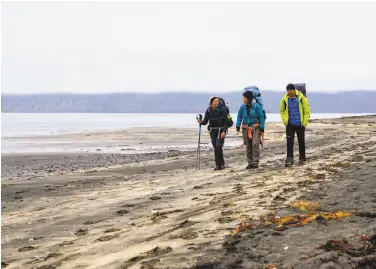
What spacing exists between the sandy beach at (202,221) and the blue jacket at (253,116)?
180cm

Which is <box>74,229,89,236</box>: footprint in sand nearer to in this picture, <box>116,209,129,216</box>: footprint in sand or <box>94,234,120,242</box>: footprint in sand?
<box>94,234,120,242</box>: footprint in sand

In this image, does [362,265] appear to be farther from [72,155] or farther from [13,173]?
[72,155]

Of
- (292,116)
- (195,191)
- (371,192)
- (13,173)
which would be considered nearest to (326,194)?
(371,192)

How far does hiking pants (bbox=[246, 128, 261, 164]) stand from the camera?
15.2 m

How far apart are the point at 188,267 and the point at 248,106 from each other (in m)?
10.5

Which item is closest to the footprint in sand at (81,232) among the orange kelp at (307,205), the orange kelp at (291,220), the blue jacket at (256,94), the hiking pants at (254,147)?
the orange kelp at (291,220)

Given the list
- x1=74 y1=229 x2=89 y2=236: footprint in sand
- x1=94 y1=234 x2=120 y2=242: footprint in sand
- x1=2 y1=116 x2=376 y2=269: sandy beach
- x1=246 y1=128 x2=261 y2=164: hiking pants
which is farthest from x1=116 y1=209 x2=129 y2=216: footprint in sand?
x1=246 y1=128 x2=261 y2=164: hiking pants

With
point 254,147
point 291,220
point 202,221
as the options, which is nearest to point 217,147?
point 254,147

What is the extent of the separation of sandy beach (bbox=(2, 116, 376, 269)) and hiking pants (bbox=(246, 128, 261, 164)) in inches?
40.8

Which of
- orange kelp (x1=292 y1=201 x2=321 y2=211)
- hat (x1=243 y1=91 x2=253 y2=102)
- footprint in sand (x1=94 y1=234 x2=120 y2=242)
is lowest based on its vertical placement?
footprint in sand (x1=94 y1=234 x2=120 y2=242)

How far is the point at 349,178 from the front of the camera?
33.9 ft

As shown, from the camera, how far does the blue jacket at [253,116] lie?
1534 cm

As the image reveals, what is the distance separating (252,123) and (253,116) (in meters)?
0.22

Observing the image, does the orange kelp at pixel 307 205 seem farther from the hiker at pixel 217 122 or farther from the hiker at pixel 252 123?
the hiker at pixel 217 122
